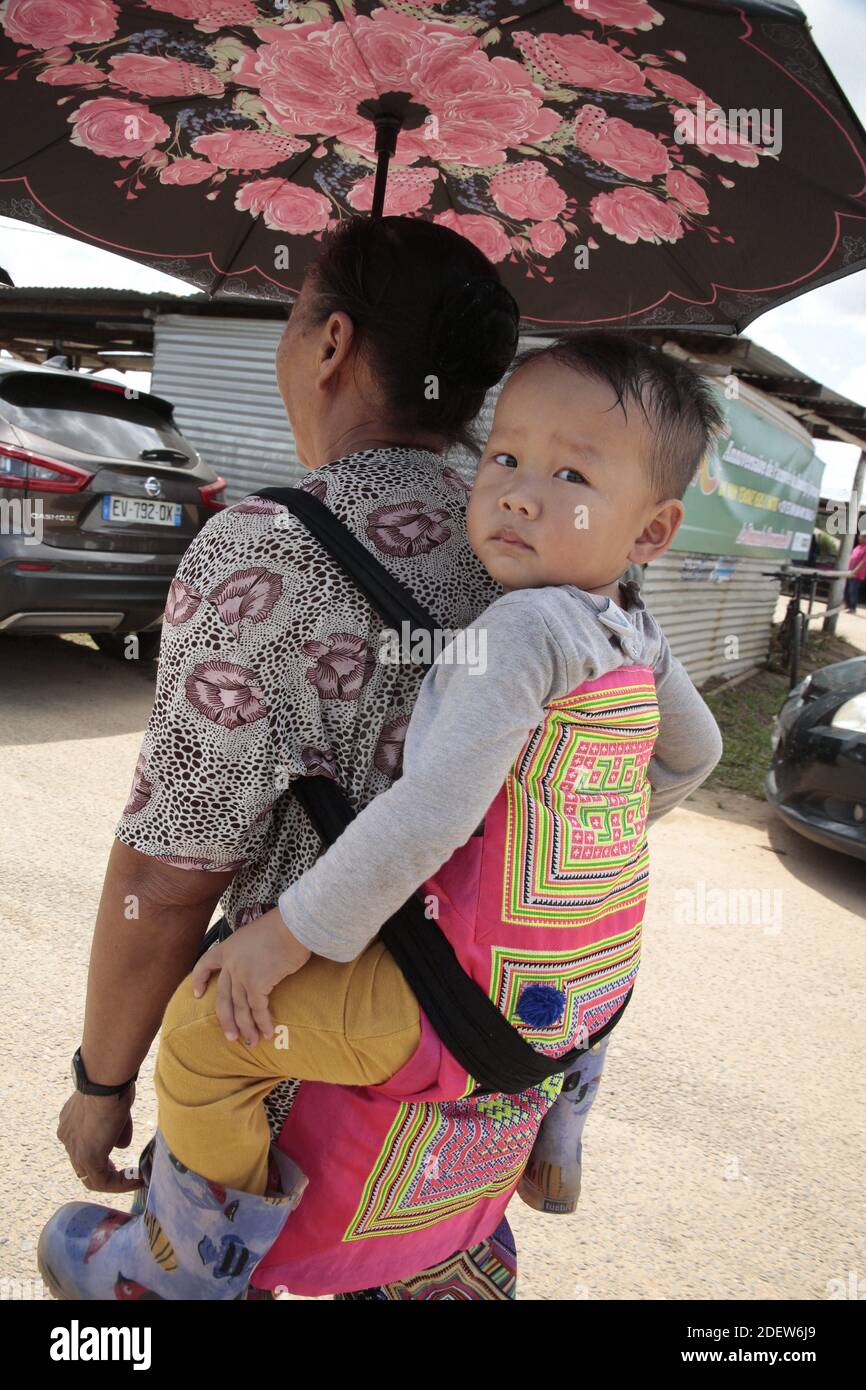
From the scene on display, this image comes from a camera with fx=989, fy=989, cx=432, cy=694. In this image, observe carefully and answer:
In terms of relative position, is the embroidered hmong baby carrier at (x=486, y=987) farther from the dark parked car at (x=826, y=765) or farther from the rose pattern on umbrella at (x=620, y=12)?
the dark parked car at (x=826, y=765)

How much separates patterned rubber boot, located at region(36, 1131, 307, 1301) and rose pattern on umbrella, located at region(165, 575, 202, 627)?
67 centimetres

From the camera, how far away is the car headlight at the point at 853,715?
5355mm

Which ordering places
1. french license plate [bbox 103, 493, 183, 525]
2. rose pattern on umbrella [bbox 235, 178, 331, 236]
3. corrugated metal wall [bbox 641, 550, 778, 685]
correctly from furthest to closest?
corrugated metal wall [bbox 641, 550, 778, 685], french license plate [bbox 103, 493, 183, 525], rose pattern on umbrella [bbox 235, 178, 331, 236]

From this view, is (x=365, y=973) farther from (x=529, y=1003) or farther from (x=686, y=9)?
(x=686, y=9)

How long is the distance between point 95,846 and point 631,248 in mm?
3288

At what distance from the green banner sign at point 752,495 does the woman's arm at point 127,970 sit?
6.94 m

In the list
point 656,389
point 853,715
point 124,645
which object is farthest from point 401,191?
point 124,645

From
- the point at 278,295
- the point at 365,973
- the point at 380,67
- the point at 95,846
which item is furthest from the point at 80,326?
the point at 365,973

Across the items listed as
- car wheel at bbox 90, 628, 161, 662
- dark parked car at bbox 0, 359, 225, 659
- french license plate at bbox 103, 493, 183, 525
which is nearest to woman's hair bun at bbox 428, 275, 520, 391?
dark parked car at bbox 0, 359, 225, 659

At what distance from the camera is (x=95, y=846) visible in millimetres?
4273

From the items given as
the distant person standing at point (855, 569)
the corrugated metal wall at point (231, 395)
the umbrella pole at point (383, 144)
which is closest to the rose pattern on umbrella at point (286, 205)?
the umbrella pole at point (383, 144)

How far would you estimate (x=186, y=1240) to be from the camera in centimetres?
122

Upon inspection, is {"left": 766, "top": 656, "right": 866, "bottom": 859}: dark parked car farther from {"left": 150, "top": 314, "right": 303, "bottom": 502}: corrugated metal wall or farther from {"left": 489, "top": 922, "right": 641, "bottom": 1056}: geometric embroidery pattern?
{"left": 150, "top": 314, "right": 303, "bottom": 502}: corrugated metal wall

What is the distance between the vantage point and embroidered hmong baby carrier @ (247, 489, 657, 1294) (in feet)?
3.70
